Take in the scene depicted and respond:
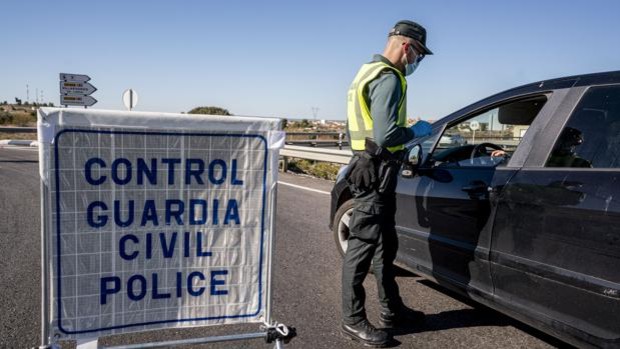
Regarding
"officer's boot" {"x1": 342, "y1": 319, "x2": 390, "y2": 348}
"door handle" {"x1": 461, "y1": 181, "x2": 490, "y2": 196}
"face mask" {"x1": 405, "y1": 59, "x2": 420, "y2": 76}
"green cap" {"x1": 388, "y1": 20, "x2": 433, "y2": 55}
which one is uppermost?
"green cap" {"x1": 388, "y1": 20, "x2": 433, "y2": 55}

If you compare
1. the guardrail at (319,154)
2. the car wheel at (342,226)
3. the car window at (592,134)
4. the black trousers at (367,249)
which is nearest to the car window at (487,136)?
the car window at (592,134)

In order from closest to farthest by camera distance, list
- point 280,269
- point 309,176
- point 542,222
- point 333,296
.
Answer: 1. point 542,222
2. point 333,296
3. point 280,269
4. point 309,176

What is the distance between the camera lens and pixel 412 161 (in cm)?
381

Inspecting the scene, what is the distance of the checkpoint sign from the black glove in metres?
0.81

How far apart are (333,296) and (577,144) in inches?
81.3

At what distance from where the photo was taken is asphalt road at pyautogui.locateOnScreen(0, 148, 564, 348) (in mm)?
3182

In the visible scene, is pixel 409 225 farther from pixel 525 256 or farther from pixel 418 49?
pixel 418 49

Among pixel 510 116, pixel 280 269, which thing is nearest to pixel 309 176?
pixel 280 269

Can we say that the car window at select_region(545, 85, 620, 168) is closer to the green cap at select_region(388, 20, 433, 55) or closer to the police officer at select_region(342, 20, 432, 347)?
the police officer at select_region(342, 20, 432, 347)

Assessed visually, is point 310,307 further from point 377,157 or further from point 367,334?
point 377,157

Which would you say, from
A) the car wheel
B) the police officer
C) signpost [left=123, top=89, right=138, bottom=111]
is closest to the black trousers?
the police officer

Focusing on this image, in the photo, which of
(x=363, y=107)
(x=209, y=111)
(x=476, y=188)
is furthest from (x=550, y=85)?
(x=209, y=111)

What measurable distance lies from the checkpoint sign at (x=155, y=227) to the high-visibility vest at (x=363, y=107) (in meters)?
0.91

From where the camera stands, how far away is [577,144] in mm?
2883
